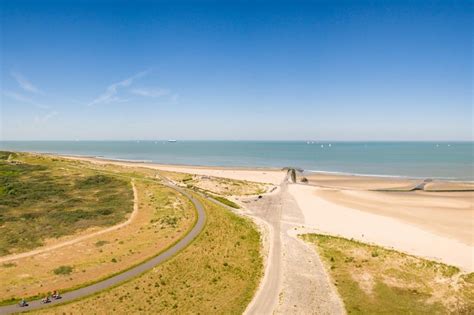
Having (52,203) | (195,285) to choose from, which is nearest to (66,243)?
(195,285)

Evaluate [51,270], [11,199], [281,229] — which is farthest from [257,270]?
[11,199]

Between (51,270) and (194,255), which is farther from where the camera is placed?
(194,255)

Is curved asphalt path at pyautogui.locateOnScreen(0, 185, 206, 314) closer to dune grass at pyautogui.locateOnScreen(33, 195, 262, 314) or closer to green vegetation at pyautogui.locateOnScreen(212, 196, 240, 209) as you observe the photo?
dune grass at pyautogui.locateOnScreen(33, 195, 262, 314)

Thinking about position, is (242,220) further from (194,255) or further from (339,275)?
(339,275)

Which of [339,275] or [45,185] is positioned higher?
[45,185]

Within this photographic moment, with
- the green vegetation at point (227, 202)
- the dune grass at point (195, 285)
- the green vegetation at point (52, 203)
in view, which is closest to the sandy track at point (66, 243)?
the green vegetation at point (52, 203)

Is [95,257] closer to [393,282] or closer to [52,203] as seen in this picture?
[52,203]
